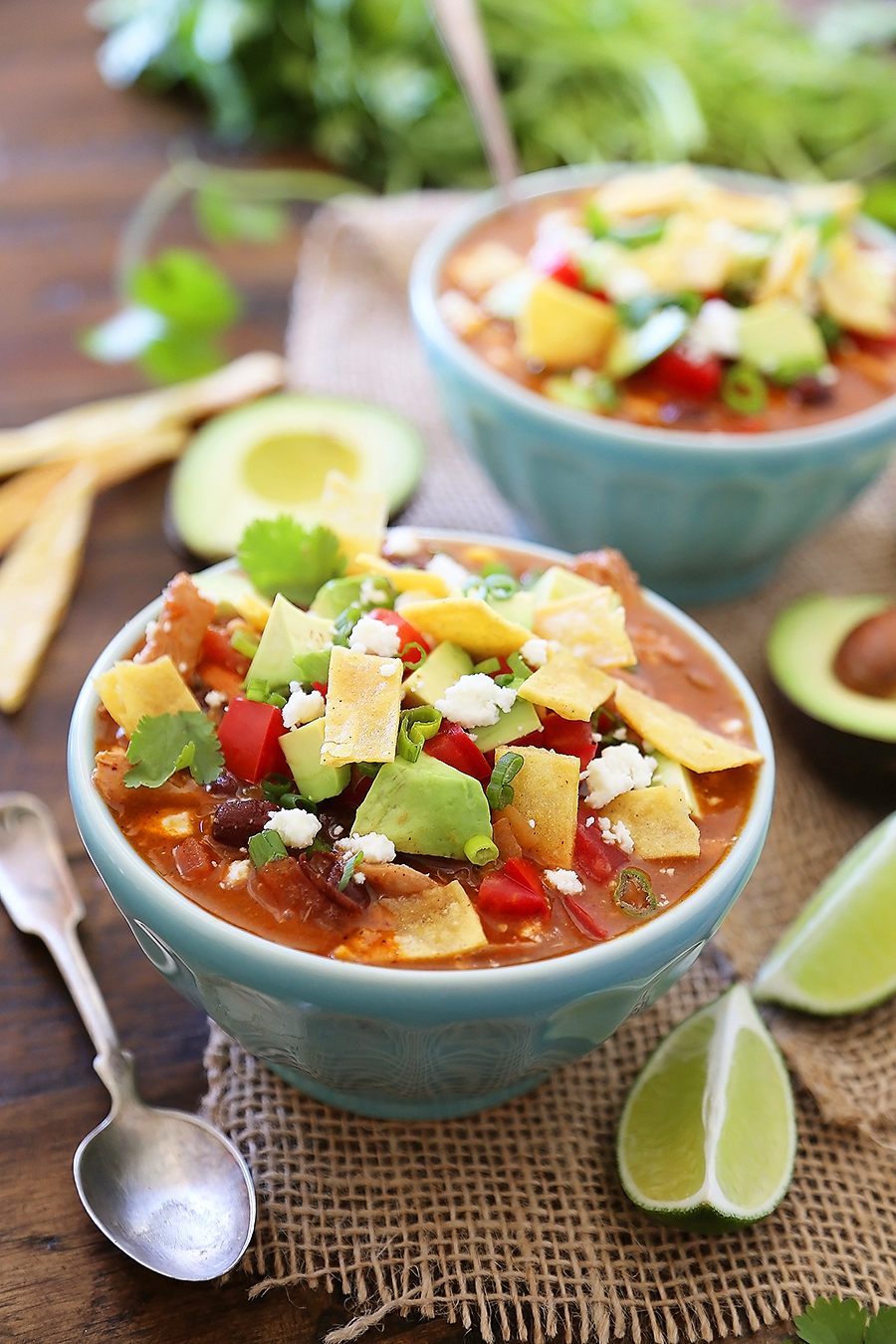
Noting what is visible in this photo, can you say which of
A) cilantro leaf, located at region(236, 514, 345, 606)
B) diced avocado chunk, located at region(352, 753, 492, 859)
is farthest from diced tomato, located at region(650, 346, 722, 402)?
diced avocado chunk, located at region(352, 753, 492, 859)

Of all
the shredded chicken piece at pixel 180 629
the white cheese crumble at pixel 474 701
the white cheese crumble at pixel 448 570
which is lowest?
the white cheese crumble at pixel 448 570

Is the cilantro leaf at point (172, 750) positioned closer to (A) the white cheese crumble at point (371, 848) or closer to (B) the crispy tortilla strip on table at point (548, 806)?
(A) the white cheese crumble at point (371, 848)

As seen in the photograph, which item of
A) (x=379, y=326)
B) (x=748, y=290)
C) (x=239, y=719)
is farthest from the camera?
(x=379, y=326)

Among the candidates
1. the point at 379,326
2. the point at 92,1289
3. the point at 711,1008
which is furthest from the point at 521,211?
the point at 92,1289

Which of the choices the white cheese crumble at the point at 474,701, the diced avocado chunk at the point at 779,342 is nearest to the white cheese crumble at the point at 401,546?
the white cheese crumble at the point at 474,701

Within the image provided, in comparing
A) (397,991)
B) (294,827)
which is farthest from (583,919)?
(294,827)

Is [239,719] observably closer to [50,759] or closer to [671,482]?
[50,759]

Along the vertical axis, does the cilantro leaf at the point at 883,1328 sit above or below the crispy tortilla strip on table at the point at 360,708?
below
